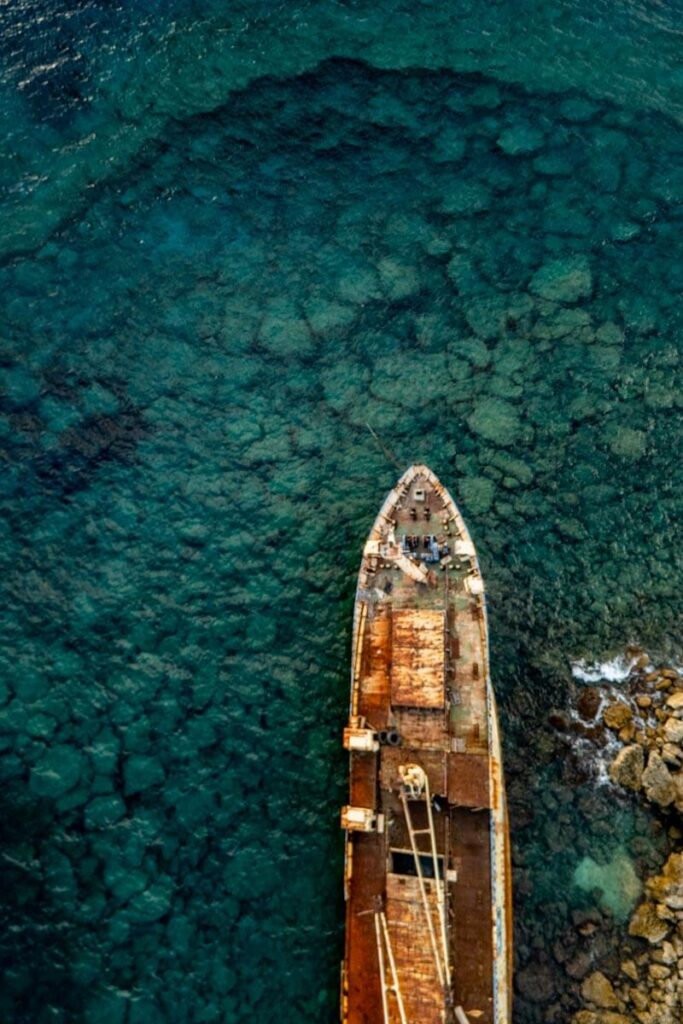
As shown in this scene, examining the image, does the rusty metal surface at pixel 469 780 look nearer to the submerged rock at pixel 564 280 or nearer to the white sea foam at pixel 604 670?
the white sea foam at pixel 604 670

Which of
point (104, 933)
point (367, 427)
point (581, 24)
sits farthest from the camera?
point (581, 24)

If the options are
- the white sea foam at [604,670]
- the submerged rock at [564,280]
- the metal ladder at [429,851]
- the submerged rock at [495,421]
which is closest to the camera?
the metal ladder at [429,851]

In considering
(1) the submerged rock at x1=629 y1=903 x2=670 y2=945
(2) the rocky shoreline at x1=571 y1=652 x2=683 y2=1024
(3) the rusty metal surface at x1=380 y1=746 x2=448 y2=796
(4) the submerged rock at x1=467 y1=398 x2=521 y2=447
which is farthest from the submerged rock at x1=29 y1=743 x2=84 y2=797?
(4) the submerged rock at x1=467 y1=398 x2=521 y2=447

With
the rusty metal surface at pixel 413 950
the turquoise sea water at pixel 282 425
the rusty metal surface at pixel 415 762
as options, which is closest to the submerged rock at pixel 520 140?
the turquoise sea water at pixel 282 425

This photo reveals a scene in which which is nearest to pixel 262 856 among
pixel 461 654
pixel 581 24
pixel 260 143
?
pixel 461 654

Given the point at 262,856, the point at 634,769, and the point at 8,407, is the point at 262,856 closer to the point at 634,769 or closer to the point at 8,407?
the point at 634,769
